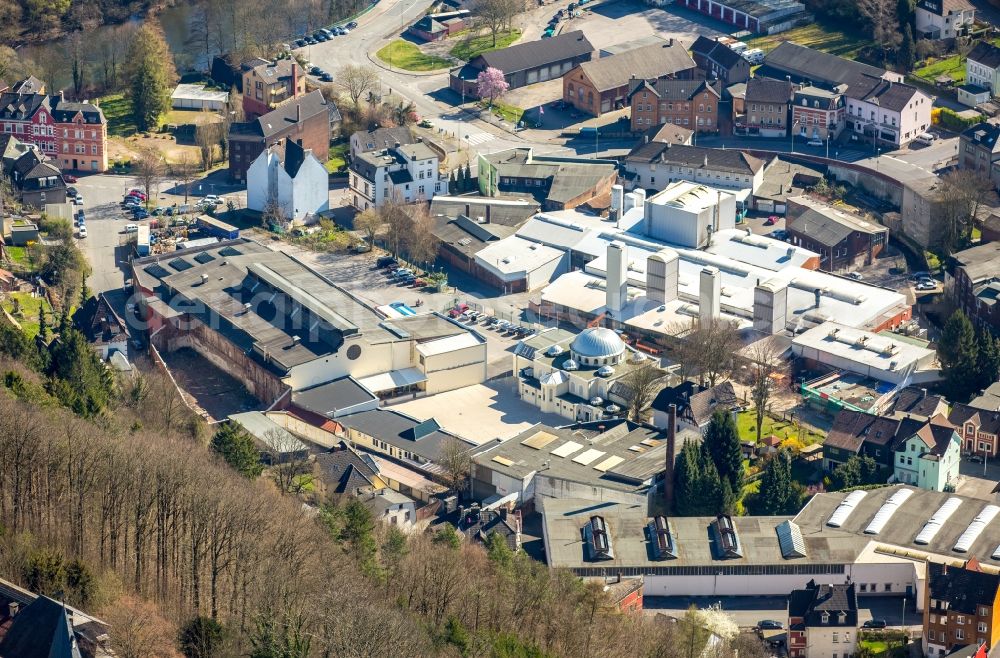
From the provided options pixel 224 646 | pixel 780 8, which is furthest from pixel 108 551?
pixel 780 8

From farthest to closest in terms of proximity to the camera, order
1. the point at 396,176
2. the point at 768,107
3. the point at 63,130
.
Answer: the point at 768,107 < the point at 63,130 < the point at 396,176

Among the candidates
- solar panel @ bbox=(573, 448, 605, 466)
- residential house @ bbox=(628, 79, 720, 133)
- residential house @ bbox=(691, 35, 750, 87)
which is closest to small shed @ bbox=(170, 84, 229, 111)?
residential house @ bbox=(628, 79, 720, 133)

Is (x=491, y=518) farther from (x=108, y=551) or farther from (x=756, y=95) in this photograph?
(x=756, y=95)

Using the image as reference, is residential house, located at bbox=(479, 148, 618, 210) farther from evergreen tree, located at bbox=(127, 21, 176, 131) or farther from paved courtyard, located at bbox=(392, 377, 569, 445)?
evergreen tree, located at bbox=(127, 21, 176, 131)

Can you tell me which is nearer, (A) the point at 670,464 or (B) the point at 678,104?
(A) the point at 670,464

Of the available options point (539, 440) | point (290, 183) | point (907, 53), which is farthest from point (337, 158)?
point (539, 440)

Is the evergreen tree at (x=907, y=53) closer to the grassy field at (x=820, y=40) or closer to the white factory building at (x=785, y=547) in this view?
the grassy field at (x=820, y=40)

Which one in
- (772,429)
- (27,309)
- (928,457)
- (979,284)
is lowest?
(772,429)

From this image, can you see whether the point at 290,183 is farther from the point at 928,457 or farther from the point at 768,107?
the point at 928,457
